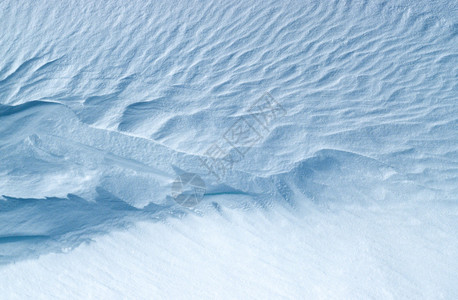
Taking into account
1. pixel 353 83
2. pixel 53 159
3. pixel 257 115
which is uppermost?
pixel 353 83

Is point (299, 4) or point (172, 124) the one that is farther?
point (299, 4)

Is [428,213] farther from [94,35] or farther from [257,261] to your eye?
[94,35]

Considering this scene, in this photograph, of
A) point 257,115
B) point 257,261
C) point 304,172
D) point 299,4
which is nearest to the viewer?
point 257,261

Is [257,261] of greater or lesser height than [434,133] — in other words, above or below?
below

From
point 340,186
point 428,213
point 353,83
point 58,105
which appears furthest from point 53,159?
point 428,213

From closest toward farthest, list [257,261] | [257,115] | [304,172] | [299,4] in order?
[257,261]
[304,172]
[257,115]
[299,4]

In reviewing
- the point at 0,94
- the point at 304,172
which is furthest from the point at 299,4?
the point at 0,94
